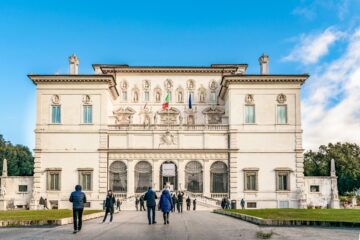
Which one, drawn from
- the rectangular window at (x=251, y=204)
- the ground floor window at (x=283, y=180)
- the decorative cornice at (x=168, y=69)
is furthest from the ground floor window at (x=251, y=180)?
the decorative cornice at (x=168, y=69)

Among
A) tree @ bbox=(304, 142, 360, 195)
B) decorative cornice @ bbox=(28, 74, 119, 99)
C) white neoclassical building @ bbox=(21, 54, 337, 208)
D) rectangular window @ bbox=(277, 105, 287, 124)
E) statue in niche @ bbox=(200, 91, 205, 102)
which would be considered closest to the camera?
white neoclassical building @ bbox=(21, 54, 337, 208)

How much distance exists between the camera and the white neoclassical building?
56594mm

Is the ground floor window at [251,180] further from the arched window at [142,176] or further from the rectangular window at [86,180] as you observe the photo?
the rectangular window at [86,180]

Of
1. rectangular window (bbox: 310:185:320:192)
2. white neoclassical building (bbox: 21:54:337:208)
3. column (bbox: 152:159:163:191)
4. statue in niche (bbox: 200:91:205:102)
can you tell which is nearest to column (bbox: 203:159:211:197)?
white neoclassical building (bbox: 21:54:337:208)

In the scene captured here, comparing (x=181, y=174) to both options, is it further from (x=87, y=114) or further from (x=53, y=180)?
(x=53, y=180)

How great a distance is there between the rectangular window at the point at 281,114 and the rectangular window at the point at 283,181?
18.4 feet

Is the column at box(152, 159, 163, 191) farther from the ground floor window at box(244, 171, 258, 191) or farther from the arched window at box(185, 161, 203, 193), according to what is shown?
the ground floor window at box(244, 171, 258, 191)

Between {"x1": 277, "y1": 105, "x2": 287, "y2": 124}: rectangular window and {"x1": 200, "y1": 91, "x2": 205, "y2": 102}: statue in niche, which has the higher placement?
{"x1": 200, "y1": 91, "x2": 205, "y2": 102}: statue in niche

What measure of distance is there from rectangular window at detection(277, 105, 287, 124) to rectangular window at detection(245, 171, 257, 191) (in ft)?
20.9

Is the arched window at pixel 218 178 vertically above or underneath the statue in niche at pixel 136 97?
underneath

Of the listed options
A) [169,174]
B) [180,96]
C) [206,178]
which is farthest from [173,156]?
[180,96]

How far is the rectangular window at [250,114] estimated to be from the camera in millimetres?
58438

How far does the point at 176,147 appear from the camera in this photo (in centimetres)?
5812

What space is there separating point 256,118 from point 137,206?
1618cm
